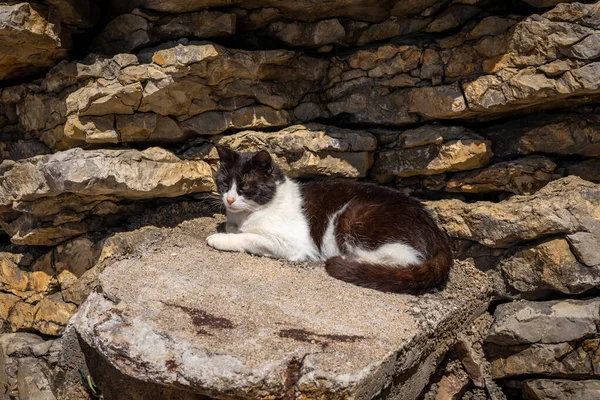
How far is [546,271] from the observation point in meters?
4.02

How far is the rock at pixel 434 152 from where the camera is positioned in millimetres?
4309

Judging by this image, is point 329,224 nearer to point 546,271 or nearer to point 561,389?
point 546,271

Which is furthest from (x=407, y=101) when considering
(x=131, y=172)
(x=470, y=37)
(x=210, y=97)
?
(x=131, y=172)

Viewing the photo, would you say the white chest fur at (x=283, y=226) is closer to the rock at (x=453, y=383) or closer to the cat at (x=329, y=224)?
the cat at (x=329, y=224)

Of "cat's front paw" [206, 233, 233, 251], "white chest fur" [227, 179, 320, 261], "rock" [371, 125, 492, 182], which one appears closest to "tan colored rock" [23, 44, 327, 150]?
"white chest fur" [227, 179, 320, 261]

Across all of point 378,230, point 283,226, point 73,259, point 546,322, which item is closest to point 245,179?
point 283,226

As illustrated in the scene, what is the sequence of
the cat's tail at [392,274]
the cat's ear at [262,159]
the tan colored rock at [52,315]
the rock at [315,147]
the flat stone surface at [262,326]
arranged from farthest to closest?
1. the tan colored rock at [52,315]
2. the rock at [315,147]
3. the cat's ear at [262,159]
4. the cat's tail at [392,274]
5. the flat stone surface at [262,326]

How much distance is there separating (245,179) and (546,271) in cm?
232

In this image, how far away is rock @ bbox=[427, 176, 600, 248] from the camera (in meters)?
3.94

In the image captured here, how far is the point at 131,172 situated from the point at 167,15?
4.18 ft

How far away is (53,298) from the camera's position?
485cm

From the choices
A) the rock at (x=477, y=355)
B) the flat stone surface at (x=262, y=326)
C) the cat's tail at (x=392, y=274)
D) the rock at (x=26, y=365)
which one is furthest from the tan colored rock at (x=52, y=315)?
the rock at (x=477, y=355)

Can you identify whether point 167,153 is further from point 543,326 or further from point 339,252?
point 543,326

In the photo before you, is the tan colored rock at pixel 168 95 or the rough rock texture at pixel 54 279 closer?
the tan colored rock at pixel 168 95
